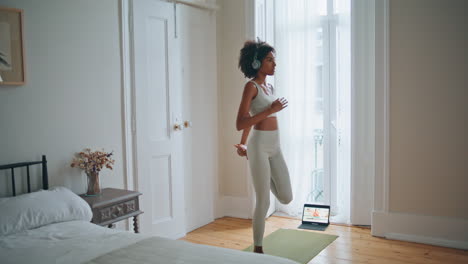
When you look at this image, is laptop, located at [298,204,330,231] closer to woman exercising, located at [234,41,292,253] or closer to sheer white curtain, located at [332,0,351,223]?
sheer white curtain, located at [332,0,351,223]

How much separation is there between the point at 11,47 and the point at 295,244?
2596 mm

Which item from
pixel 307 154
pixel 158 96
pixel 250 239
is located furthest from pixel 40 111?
pixel 307 154

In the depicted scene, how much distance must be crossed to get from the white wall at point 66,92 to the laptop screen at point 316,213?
190cm

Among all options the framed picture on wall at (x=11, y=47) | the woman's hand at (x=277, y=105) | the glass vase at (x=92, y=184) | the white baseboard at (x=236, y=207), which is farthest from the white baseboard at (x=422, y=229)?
the framed picture on wall at (x=11, y=47)

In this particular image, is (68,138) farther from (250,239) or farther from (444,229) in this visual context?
(444,229)

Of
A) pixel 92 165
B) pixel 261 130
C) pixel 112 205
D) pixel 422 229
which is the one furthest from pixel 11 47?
pixel 422 229

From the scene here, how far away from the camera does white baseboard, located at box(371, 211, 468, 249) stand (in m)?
3.32

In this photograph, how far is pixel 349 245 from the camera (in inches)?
135

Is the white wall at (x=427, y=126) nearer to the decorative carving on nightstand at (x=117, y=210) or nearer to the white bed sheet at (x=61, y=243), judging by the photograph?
the decorative carving on nightstand at (x=117, y=210)

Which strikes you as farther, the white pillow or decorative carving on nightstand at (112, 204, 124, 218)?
decorative carving on nightstand at (112, 204, 124, 218)

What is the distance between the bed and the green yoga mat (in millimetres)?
1502

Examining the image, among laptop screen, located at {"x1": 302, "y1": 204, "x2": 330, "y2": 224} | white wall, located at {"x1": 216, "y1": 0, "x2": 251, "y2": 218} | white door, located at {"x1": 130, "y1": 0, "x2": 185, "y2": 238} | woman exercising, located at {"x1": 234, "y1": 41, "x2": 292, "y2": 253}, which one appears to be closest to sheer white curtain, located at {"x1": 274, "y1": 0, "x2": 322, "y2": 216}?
laptop screen, located at {"x1": 302, "y1": 204, "x2": 330, "y2": 224}

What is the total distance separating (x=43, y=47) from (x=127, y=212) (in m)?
1.24

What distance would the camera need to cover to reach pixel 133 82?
3.31 meters
